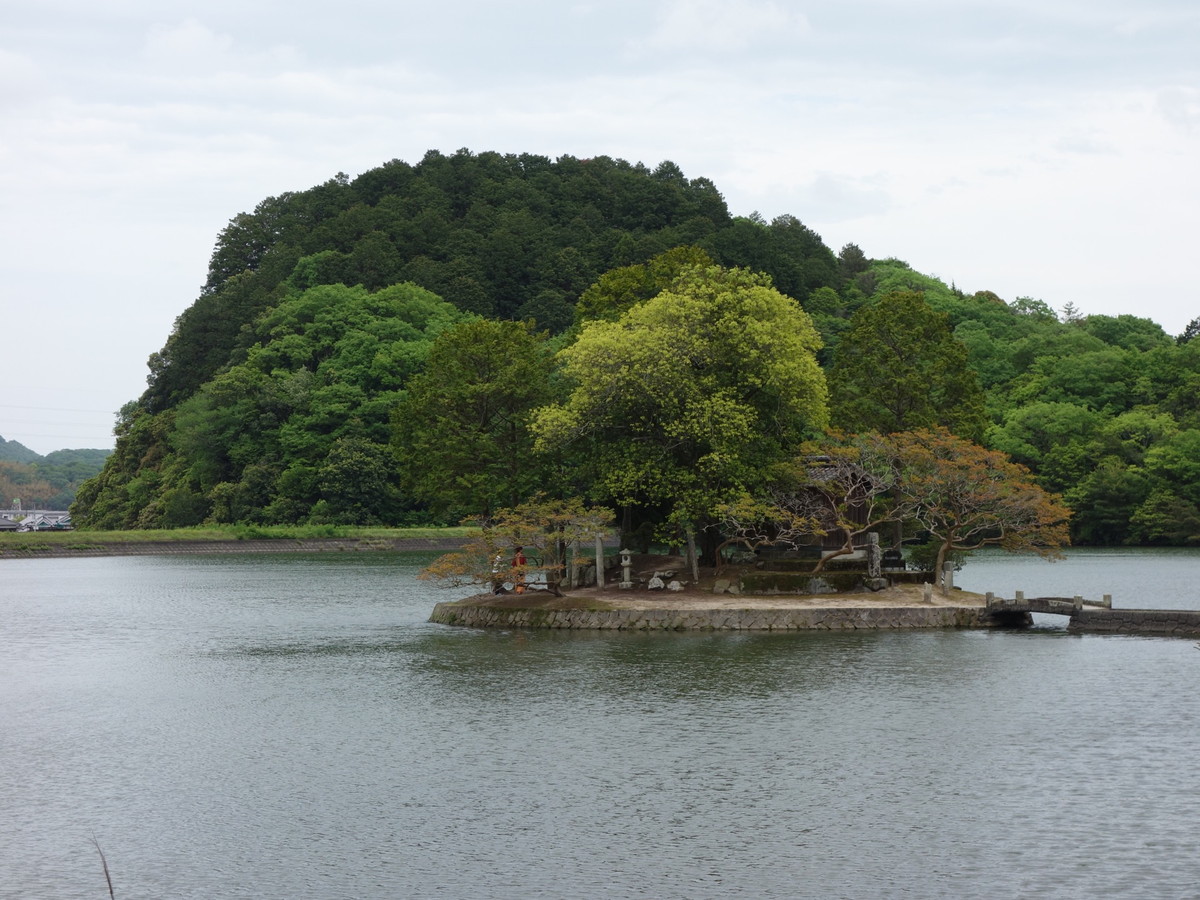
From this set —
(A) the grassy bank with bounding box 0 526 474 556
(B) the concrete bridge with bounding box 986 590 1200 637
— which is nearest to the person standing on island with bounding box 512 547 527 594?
(B) the concrete bridge with bounding box 986 590 1200 637

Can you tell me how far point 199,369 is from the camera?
13700cm

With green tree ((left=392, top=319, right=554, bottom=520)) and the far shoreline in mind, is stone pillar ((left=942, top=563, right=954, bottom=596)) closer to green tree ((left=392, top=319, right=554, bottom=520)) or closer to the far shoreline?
green tree ((left=392, top=319, right=554, bottom=520))

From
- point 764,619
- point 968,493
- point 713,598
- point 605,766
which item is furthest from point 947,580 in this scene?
point 605,766

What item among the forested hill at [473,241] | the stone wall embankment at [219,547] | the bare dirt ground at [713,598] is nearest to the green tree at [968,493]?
the bare dirt ground at [713,598]

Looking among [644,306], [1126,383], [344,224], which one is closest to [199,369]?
[344,224]

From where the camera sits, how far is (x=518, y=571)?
1770 inches

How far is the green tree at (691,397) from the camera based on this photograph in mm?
44469

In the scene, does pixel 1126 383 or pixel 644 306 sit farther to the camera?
pixel 1126 383

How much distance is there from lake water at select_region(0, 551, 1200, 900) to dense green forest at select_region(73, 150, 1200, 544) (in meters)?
9.47

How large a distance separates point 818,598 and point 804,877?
86.5ft

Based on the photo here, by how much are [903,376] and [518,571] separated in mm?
18103

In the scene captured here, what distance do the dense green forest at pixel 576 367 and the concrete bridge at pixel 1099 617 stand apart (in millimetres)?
9683

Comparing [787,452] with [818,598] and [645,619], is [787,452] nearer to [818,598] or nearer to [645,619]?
[818,598]

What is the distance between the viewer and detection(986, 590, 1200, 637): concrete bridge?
130 feet
